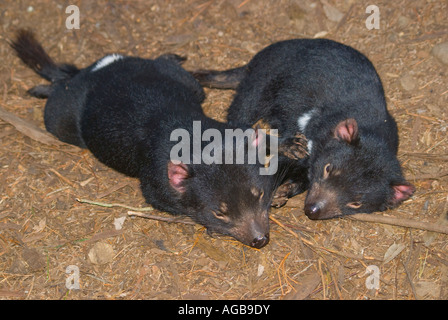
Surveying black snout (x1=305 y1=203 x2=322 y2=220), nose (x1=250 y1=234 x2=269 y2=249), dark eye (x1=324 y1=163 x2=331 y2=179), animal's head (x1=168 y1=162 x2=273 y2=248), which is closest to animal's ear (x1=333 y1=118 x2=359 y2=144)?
dark eye (x1=324 y1=163 x2=331 y2=179)

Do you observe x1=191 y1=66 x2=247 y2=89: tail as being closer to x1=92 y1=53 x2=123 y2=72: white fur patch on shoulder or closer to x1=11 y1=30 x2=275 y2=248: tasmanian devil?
x1=11 y1=30 x2=275 y2=248: tasmanian devil

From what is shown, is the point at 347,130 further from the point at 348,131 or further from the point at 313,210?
the point at 313,210

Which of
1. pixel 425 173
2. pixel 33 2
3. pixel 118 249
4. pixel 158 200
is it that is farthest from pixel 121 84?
pixel 425 173

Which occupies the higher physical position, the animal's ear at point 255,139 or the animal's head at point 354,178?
the animal's ear at point 255,139

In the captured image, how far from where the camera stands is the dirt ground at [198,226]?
429 cm

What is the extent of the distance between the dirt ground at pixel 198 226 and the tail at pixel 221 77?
0.51ft

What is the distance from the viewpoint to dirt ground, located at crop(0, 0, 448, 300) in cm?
429

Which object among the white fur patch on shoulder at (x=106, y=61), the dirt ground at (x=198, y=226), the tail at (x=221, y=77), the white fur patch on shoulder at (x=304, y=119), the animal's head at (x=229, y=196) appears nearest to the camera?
the animal's head at (x=229, y=196)

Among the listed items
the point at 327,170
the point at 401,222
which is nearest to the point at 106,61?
the point at 327,170

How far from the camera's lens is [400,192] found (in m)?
4.32

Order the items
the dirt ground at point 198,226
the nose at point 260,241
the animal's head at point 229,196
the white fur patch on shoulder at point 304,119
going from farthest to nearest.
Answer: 1. the white fur patch on shoulder at point 304,119
2. the dirt ground at point 198,226
3. the nose at point 260,241
4. the animal's head at point 229,196

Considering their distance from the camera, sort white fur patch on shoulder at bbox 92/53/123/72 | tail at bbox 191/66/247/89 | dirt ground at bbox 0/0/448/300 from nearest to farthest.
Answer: dirt ground at bbox 0/0/448/300 < white fur patch on shoulder at bbox 92/53/123/72 < tail at bbox 191/66/247/89

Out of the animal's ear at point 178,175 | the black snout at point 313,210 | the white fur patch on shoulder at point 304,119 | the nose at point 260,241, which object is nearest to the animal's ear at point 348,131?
the white fur patch on shoulder at point 304,119

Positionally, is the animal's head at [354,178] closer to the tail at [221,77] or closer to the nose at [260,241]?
the nose at [260,241]
